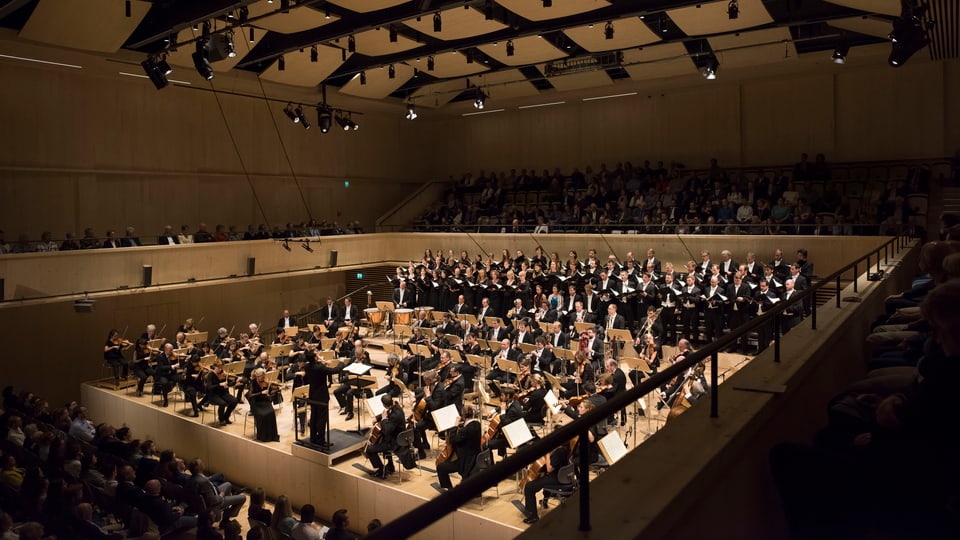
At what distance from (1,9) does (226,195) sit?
34.7ft

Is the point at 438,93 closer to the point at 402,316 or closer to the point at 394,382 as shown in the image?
the point at 402,316

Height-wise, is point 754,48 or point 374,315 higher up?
point 754,48

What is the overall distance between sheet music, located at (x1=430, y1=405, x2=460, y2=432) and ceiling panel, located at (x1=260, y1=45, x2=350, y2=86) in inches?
444

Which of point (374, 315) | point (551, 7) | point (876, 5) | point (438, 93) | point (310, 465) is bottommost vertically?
point (310, 465)

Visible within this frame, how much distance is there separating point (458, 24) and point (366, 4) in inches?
Answer: 93.1

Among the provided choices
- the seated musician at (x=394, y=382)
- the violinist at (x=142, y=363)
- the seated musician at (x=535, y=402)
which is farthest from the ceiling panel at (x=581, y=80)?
the violinist at (x=142, y=363)

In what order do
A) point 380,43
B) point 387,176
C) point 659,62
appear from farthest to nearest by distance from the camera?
point 387,176, point 659,62, point 380,43

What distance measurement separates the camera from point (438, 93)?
22078 millimetres

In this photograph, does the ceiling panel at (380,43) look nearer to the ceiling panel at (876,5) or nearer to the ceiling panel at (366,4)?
the ceiling panel at (366,4)

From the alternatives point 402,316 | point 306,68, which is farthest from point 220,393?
point 306,68

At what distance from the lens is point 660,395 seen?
1041 cm

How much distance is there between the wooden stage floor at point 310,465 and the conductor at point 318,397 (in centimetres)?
34

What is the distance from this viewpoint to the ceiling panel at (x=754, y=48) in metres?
15.8

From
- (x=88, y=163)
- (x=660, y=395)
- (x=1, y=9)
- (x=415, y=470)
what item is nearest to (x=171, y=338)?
(x=88, y=163)
